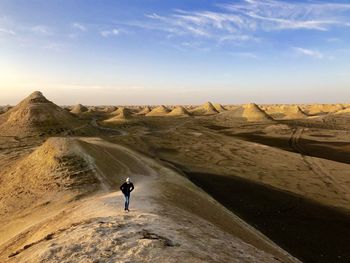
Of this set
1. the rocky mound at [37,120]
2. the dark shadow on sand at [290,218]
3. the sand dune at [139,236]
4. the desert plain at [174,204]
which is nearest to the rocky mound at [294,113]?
the desert plain at [174,204]

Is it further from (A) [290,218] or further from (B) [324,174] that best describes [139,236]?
(B) [324,174]

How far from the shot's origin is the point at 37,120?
2253 inches

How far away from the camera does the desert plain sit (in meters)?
11.4

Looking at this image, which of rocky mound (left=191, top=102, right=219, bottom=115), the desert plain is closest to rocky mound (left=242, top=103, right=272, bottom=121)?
rocky mound (left=191, top=102, right=219, bottom=115)

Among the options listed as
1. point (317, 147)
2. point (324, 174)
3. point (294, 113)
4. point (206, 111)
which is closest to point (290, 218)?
point (324, 174)

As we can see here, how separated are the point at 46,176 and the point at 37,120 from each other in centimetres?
3548

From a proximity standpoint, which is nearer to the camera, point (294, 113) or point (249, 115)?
point (249, 115)

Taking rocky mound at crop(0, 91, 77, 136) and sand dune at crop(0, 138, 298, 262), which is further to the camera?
rocky mound at crop(0, 91, 77, 136)

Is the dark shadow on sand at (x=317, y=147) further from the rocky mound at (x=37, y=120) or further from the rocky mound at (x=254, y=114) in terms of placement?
the rocky mound at (x=254, y=114)

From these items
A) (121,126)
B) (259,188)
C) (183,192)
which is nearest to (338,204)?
(259,188)

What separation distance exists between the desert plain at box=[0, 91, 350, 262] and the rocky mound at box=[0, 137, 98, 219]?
76mm

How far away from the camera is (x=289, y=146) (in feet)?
181

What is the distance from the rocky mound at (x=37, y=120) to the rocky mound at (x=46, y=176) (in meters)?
27.2

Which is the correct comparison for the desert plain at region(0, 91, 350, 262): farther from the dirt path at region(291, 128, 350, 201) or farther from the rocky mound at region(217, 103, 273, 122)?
the rocky mound at region(217, 103, 273, 122)
